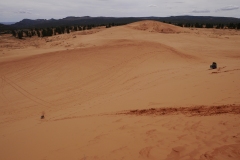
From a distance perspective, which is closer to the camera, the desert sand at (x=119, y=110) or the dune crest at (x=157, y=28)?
the desert sand at (x=119, y=110)

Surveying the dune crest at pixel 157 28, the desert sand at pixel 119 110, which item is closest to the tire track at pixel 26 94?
the desert sand at pixel 119 110

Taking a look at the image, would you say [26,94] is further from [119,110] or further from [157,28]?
[157,28]

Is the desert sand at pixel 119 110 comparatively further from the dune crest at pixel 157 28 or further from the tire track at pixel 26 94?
the dune crest at pixel 157 28

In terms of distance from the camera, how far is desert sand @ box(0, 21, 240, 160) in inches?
134

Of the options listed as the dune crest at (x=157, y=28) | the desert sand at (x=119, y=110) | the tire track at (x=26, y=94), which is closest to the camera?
the desert sand at (x=119, y=110)

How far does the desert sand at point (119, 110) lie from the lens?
339 cm

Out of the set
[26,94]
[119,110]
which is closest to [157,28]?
[26,94]

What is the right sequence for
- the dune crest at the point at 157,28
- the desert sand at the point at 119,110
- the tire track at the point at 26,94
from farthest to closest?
1. the dune crest at the point at 157,28
2. the tire track at the point at 26,94
3. the desert sand at the point at 119,110

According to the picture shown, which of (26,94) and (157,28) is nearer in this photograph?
(26,94)

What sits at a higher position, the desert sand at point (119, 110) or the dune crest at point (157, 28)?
the dune crest at point (157, 28)

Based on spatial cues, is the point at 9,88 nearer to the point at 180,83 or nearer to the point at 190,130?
the point at 180,83

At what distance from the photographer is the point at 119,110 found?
5.36m

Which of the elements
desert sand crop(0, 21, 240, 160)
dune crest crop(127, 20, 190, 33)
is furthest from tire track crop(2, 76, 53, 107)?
dune crest crop(127, 20, 190, 33)

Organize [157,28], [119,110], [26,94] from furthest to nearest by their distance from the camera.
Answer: [157,28]
[26,94]
[119,110]
